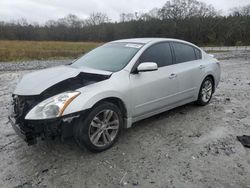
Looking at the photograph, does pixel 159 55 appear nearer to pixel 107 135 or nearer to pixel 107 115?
pixel 107 115

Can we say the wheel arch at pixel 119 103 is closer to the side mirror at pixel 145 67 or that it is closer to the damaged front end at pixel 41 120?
the damaged front end at pixel 41 120

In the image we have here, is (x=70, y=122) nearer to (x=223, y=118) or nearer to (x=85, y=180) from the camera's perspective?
(x=85, y=180)

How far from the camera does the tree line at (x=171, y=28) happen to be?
163 feet

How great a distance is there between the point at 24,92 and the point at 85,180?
4.67 feet

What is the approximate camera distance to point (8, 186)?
8.37 ft

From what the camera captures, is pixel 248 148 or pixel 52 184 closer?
pixel 52 184

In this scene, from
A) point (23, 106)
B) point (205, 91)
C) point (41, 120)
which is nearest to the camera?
point (41, 120)

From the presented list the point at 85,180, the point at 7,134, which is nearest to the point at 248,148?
→ the point at 85,180

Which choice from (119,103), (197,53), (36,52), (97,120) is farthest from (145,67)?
(36,52)

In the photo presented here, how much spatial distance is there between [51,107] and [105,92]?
754 mm

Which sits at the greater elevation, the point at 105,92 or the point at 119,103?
the point at 105,92

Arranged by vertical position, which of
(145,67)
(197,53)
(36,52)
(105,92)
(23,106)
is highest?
(36,52)

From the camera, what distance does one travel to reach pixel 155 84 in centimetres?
379

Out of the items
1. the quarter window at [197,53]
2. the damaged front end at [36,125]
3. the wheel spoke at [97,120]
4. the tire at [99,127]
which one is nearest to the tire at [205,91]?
the quarter window at [197,53]
